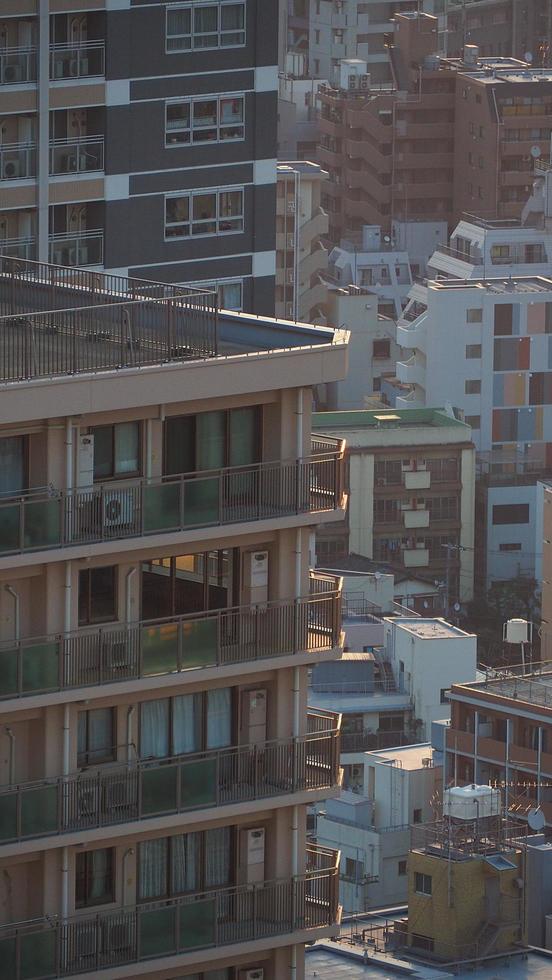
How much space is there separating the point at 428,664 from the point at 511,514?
21471mm

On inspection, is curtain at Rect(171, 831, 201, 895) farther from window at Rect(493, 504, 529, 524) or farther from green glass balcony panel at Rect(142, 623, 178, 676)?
window at Rect(493, 504, 529, 524)

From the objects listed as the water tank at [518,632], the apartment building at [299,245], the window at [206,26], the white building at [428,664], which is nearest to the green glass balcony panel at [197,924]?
the window at [206,26]

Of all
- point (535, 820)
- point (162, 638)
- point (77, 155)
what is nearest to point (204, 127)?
point (77, 155)

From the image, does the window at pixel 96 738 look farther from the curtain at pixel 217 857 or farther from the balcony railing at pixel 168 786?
the curtain at pixel 217 857

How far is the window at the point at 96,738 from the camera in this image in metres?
22.6

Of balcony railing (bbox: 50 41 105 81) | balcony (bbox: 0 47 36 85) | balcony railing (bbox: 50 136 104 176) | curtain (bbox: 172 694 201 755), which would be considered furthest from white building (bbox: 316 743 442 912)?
curtain (bbox: 172 694 201 755)

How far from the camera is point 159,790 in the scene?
22.8 meters

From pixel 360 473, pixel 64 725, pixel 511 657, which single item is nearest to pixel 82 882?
pixel 64 725

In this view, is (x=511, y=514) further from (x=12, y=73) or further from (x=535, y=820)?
(x=12, y=73)

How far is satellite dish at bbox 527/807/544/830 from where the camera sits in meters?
52.9

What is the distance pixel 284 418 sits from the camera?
23172 millimetres

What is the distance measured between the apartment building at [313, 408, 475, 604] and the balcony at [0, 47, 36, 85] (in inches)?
1305

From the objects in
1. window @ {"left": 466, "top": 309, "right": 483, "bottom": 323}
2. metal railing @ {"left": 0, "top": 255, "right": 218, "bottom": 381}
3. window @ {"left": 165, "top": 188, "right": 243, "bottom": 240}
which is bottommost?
window @ {"left": 466, "top": 309, "right": 483, "bottom": 323}

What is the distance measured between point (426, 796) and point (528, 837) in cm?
777
